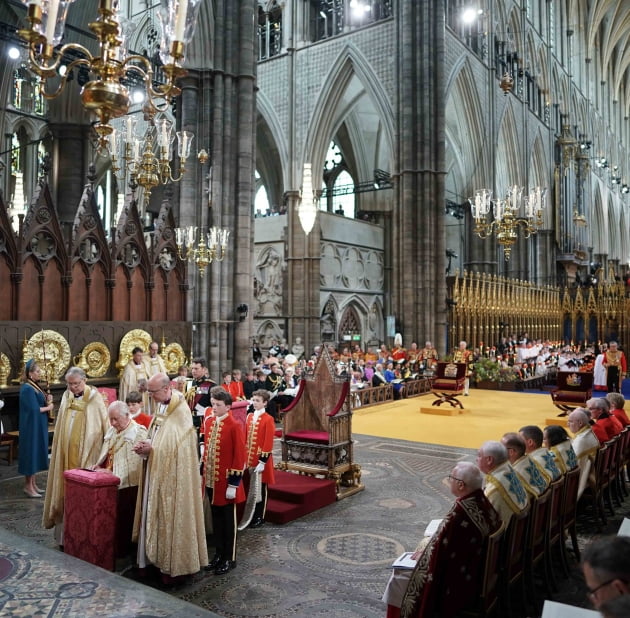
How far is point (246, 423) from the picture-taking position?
5.85 meters

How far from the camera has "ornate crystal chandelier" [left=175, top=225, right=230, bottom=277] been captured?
39.9 feet

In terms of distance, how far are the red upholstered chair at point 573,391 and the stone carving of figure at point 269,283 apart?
13.9 meters

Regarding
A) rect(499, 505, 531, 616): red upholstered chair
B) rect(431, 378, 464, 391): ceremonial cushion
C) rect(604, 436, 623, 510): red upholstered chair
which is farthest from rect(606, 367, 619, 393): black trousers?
rect(499, 505, 531, 616): red upholstered chair

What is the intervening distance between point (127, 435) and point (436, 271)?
702 inches

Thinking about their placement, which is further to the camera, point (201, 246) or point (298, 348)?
point (298, 348)

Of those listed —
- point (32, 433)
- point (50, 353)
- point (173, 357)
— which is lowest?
point (32, 433)

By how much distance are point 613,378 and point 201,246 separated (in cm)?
1059

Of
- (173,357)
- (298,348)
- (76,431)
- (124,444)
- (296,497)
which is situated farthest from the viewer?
(298,348)

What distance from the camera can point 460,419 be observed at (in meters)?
12.0

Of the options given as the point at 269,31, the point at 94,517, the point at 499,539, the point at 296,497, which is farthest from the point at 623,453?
the point at 269,31

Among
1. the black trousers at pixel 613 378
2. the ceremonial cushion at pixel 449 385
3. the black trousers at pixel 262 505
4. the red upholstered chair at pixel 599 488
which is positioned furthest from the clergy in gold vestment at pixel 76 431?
the black trousers at pixel 613 378

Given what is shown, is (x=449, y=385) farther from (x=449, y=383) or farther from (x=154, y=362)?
(x=154, y=362)

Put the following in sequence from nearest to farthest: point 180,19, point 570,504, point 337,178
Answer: point 180,19 → point 570,504 → point 337,178

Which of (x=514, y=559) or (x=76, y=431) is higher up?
(x=76, y=431)
